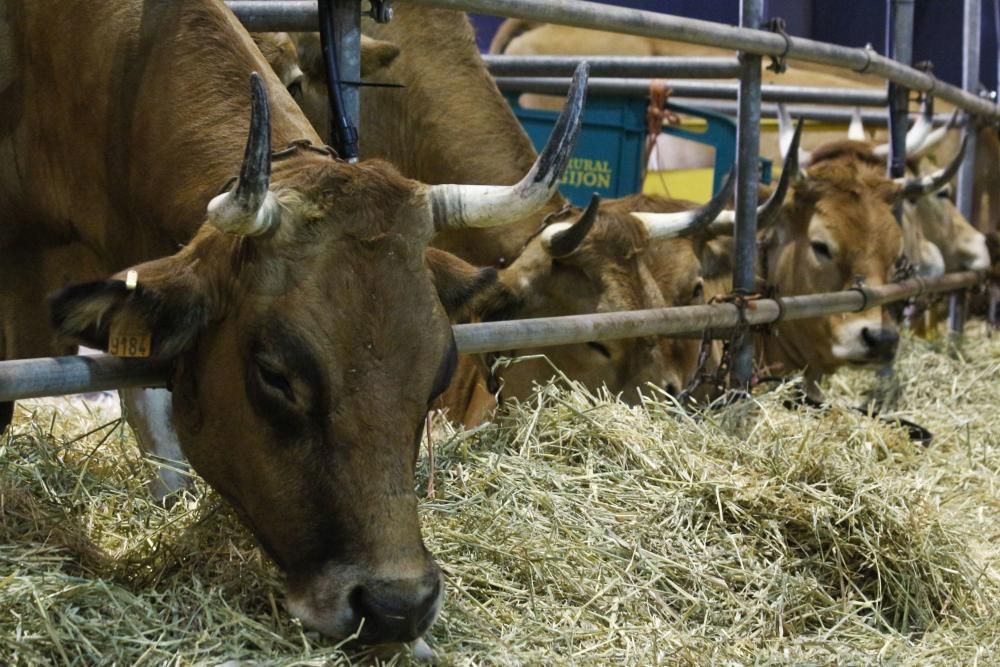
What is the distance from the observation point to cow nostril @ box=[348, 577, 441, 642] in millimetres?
2584

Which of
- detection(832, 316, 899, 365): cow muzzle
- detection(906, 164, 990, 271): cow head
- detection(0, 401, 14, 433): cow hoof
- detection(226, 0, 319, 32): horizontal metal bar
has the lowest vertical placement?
detection(906, 164, 990, 271): cow head

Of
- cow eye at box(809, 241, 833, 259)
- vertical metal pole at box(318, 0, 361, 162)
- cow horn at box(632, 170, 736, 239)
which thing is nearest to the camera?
vertical metal pole at box(318, 0, 361, 162)

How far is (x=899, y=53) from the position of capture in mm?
7449

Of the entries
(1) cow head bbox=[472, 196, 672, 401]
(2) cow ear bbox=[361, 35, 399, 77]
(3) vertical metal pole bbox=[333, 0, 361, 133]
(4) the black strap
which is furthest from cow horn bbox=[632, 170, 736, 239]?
(3) vertical metal pole bbox=[333, 0, 361, 133]

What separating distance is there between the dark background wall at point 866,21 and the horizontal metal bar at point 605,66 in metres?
0.27

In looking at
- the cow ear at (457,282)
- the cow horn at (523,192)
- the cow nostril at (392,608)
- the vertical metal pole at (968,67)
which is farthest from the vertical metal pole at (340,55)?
the vertical metal pole at (968,67)

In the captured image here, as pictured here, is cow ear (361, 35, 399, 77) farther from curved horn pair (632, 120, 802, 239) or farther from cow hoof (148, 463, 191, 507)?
cow hoof (148, 463, 191, 507)

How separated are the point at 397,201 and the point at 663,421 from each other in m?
1.63

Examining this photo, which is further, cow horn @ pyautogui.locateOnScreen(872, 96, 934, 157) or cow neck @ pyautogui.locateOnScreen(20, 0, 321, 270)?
cow horn @ pyautogui.locateOnScreen(872, 96, 934, 157)

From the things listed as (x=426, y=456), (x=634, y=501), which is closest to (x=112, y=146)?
(x=426, y=456)

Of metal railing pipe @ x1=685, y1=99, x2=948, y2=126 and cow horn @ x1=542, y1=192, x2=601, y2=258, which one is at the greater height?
cow horn @ x1=542, y1=192, x2=601, y2=258

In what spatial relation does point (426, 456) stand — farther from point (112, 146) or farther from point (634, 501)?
point (112, 146)

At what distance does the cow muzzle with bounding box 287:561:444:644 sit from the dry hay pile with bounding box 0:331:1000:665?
0.15 feet

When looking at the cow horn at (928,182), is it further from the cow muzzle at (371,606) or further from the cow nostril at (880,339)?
the cow muzzle at (371,606)
